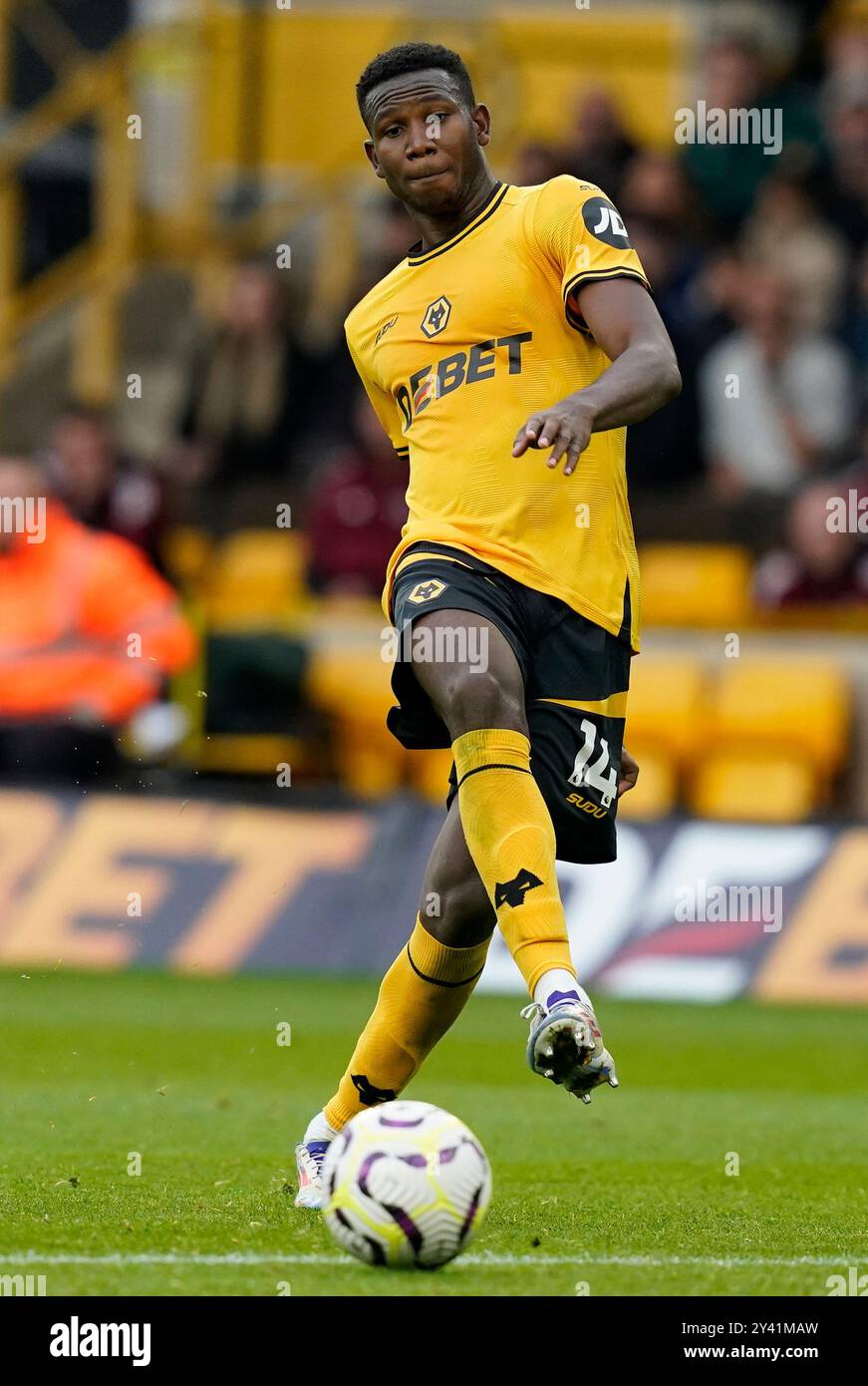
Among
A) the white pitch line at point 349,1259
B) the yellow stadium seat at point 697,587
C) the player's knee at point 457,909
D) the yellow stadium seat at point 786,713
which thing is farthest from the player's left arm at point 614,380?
the yellow stadium seat at point 697,587

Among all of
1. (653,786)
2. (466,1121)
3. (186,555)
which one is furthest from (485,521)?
(186,555)

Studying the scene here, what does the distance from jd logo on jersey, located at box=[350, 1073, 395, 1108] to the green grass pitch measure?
315 mm

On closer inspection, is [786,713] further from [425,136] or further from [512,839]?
[512,839]

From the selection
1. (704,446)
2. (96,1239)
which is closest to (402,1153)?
(96,1239)

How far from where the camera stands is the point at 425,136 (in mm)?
5410

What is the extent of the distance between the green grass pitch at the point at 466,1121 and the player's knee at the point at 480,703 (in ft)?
3.62

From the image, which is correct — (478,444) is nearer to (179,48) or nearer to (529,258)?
(529,258)

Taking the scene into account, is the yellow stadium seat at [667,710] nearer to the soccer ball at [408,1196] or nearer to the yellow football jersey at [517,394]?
the yellow football jersey at [517,394]

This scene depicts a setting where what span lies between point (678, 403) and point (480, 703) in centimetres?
915

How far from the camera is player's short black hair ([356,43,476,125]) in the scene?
5453 millimetres

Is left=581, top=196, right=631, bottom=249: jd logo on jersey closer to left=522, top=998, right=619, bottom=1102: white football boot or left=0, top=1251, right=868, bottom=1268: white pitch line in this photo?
left=522, top=998, right=619, bottom=1102: white football boot

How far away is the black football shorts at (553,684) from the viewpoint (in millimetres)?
5289

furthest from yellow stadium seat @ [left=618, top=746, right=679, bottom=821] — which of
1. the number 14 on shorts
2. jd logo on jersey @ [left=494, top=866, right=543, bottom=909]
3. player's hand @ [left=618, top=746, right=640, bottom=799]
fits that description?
jd logo on jersey @ [left=494, top=866, right=543, bottom=909]

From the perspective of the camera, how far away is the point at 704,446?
14391mm
